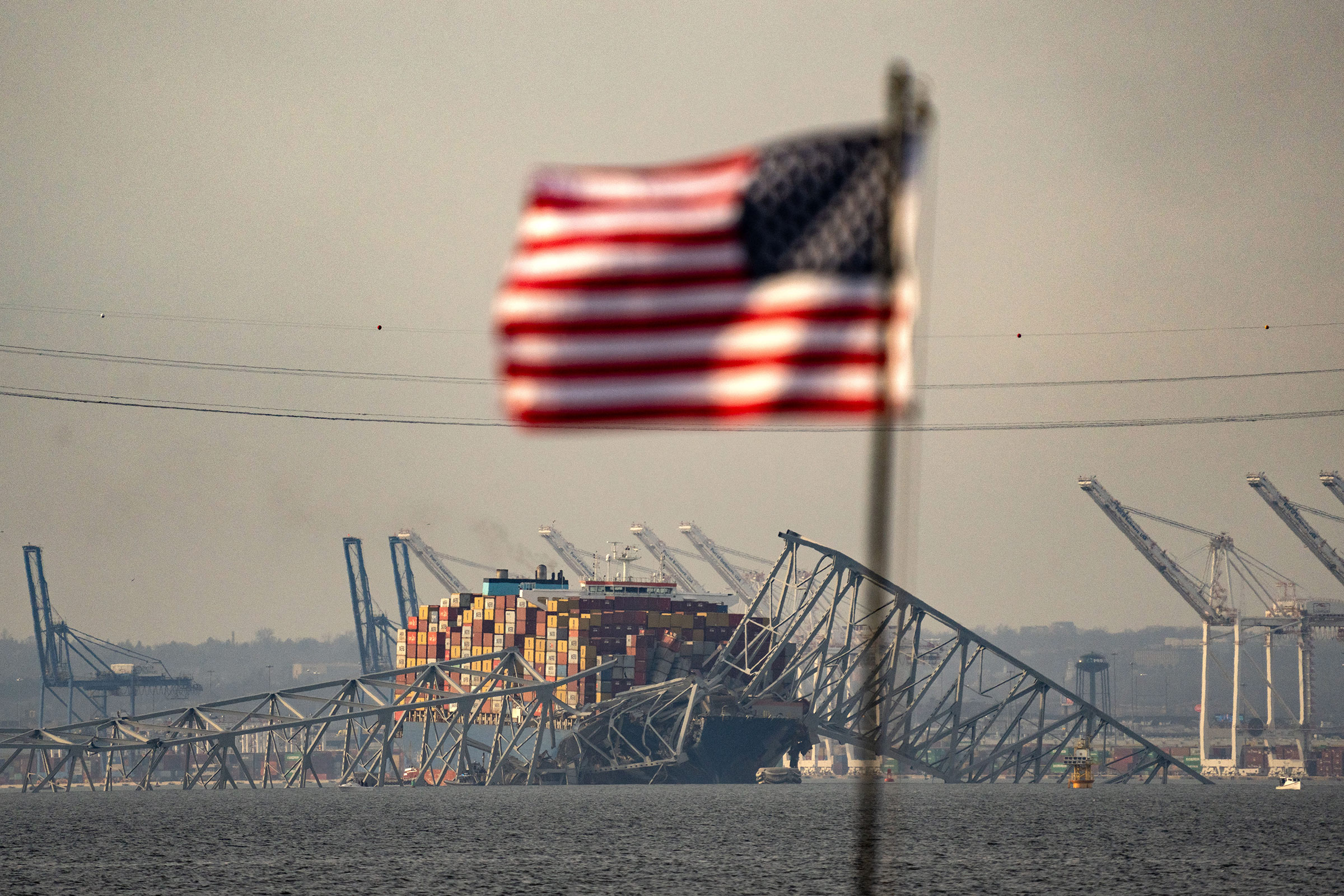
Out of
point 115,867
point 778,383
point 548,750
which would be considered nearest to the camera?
point 778,383

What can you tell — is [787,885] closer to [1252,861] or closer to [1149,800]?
[1252,861]

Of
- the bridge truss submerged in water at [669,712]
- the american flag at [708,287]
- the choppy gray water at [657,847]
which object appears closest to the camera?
the american flag at [708,287]

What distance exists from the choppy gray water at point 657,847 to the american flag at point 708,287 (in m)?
62.0

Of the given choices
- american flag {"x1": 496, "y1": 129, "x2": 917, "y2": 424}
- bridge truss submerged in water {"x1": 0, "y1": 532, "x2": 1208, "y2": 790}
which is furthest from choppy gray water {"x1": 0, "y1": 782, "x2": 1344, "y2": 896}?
american flag {"x1": 496, "y1": 129, "x2": 917, "y2": 424}

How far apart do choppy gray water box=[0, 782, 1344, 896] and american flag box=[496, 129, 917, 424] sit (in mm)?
62039

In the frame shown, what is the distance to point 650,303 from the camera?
15.3 meters

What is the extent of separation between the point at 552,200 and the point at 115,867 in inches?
3162

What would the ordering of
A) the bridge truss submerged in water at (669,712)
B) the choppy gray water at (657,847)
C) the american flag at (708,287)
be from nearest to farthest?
the american flag at (708,287)
the choppy gray water at (657,847)
the bridge truss submerged in water at (669,712)

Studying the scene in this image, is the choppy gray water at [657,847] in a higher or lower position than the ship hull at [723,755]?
lower

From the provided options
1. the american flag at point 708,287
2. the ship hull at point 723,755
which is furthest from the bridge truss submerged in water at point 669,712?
the american flag at point 708,287

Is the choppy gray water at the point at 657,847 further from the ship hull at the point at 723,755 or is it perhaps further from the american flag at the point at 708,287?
the american flag at the point at 708,287

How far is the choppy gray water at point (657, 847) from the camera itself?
258 ft

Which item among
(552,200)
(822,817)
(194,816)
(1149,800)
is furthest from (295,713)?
(552,200)

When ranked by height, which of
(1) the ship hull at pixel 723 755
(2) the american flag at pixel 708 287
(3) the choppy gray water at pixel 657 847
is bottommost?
(3) the choppy gray water at pixel 657 847
